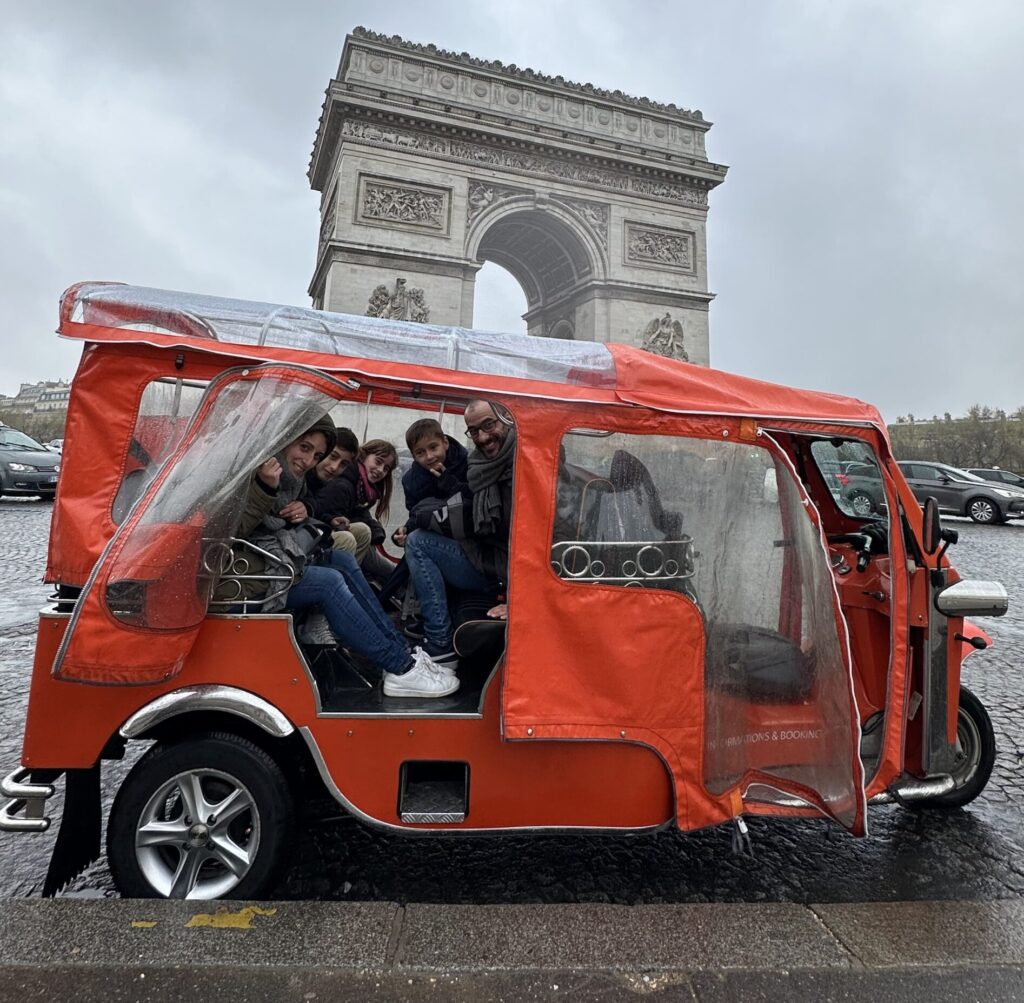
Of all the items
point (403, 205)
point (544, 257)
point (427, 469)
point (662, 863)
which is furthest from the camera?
point (544, 257)

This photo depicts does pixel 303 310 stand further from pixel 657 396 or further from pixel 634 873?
pixel 634 873

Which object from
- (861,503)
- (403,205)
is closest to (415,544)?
(861,503)

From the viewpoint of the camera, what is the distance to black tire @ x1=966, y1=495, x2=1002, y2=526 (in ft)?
55.5

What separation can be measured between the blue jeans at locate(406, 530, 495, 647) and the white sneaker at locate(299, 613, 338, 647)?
410 mm

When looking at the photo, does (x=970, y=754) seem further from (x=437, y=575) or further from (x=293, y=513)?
(x=293, y=513)

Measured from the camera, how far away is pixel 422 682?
2578mm

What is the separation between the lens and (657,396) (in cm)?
239

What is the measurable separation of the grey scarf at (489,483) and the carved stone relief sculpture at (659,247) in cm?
2257

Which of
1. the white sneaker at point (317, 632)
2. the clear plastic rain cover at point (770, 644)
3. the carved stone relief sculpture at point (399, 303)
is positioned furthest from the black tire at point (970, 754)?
the carved stone relief sculpture at point (399, 303)

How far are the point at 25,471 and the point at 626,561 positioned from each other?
16.8 m

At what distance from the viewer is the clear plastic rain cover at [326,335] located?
233cm

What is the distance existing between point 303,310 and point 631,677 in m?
1.78

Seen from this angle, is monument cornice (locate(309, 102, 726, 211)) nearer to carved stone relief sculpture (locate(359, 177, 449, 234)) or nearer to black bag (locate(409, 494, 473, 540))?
carved stone relief sculpture (locate(359, 177, 449, 234))

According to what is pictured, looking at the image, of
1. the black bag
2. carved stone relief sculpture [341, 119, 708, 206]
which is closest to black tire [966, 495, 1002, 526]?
carved stone relief sculpture [341, 119, 708, 206]
